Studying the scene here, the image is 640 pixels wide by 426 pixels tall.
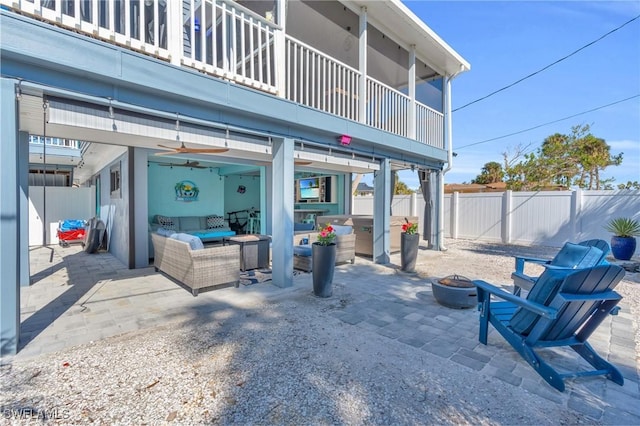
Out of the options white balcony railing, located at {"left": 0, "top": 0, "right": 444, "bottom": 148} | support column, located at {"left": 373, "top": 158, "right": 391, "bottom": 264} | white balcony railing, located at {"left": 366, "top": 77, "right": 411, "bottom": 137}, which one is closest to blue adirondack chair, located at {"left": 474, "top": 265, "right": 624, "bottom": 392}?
white balcony railing, located at {"left": 0, "top": 0, "right": 444, "bottom": 148}

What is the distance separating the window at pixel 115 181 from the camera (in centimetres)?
700

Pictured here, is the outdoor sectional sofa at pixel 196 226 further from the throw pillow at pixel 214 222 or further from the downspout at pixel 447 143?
the downspout at pixel 447 143

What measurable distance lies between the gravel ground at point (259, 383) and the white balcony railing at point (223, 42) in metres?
3.14

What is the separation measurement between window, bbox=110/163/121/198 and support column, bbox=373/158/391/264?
237 inches

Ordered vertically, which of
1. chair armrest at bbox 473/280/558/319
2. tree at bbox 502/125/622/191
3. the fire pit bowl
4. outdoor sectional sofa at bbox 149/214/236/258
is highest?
tree at bbox 502/125/622/191

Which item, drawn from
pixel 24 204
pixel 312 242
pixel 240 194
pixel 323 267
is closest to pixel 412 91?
Result: pixel 312 242

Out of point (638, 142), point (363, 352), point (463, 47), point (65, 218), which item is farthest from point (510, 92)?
point (65, 218)

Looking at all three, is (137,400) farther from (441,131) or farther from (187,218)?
(441,131)

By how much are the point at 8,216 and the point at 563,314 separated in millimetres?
4643

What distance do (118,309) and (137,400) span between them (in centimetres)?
220

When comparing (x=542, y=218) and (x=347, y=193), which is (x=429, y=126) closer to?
(x=347, y=193)

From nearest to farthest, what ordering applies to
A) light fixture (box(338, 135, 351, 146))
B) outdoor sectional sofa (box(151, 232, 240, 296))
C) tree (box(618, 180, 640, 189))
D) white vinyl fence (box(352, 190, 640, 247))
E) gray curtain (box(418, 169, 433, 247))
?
outdoor sectional sofa (box(151, 232, 240, 296)) → light fixture (box(338, 135, 351, 146)) → white vinyl fence (box(352, 190, 640, 247)) → gray curtain (box(418, 169, 433, 247)) → tree (box(618, 180, 640, 189))

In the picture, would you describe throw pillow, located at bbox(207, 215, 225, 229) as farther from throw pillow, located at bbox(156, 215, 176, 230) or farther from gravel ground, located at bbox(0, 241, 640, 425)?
gravel ground, located at bbox(0, 241, 640, 425)

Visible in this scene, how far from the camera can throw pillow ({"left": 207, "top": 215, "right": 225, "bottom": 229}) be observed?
8547 mm
